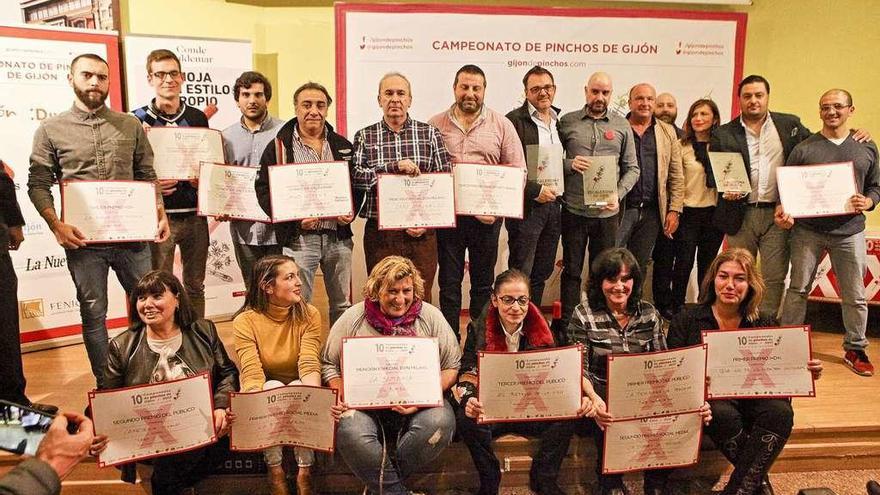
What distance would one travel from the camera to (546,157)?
3.38 metres

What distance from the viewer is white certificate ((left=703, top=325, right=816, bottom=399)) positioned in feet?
8.11

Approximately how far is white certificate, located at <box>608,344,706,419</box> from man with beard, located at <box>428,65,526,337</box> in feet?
3.79

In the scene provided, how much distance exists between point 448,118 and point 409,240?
70 cm

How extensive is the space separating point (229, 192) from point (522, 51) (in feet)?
7.69

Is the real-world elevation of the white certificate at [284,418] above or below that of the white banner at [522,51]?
below

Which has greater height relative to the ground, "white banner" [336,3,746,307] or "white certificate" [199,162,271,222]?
"white banner" [336,3,746,307]

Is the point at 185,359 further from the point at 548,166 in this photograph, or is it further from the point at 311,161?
the point at 548,166

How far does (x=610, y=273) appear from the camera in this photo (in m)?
2.51

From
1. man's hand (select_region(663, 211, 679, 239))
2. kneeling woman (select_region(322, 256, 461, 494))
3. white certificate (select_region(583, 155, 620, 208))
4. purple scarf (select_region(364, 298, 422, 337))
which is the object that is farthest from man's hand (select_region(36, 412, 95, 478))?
man's hand (select_region(663, 211, 679, 239))

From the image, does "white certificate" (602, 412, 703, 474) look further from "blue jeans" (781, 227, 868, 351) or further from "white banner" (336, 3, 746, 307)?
"white banner" (336, 3, 746, 307)

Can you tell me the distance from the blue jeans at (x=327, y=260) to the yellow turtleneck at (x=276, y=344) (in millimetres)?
457

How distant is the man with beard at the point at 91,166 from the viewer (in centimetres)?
279

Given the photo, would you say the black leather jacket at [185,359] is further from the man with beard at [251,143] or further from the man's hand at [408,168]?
the man's hand at [408,168]

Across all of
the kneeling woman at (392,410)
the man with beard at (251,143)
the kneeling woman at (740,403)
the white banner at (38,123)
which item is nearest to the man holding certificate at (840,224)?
the kneeling woman at (740,403)
